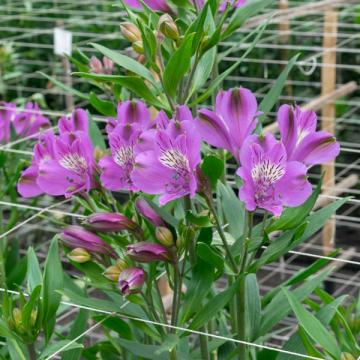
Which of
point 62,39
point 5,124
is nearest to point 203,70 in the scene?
point 5,124

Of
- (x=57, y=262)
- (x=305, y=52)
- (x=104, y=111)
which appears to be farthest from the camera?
(x=305, y=52)

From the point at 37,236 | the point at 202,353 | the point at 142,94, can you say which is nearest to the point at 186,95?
the point at 142,94

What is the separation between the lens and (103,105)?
1.22 meters

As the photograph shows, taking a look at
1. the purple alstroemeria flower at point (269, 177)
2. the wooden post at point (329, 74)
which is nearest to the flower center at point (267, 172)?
the purple alstroemeria flower at point (269, 177)

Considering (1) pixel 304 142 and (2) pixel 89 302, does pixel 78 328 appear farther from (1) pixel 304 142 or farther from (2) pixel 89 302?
(1) pixel 304 142

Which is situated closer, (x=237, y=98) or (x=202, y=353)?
(x=237, y=98)

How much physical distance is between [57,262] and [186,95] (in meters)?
0.25

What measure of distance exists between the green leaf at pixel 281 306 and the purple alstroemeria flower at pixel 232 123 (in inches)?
8.1

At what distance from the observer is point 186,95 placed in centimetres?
105

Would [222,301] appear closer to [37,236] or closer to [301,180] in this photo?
[301,180]

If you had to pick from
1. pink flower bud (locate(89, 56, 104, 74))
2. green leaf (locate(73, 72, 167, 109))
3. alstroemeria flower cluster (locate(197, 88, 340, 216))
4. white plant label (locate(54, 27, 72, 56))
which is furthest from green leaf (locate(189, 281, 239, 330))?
white plant label (locate(54, 27, 72, 56))

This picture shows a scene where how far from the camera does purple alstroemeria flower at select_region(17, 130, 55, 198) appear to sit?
1.05 meters

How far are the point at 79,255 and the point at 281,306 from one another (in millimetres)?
260

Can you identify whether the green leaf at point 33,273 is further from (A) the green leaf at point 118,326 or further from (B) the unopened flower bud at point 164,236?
(B) the unopened flower bud at point 164,236
